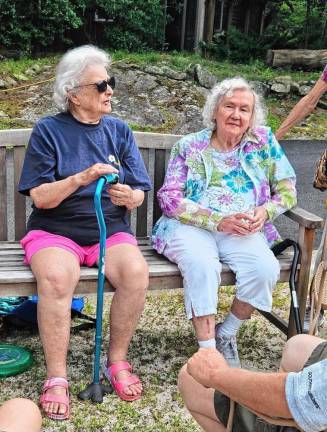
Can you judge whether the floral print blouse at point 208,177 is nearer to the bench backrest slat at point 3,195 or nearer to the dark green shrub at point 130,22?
the bench backrest slat at point 3,195

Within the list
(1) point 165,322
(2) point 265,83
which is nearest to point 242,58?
(2) point 265,83

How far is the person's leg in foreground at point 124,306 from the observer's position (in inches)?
114

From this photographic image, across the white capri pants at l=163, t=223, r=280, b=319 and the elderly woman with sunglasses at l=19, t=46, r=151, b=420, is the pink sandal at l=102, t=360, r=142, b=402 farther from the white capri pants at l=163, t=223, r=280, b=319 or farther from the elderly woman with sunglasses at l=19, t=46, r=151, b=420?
the white capri pants at l=163, t=223, r=280, b=319

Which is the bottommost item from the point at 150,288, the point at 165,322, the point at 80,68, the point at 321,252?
the point at 165,322

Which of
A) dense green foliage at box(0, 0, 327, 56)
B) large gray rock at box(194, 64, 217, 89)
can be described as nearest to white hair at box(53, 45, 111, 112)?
large gray rock at box(194, 64, 217, 89)

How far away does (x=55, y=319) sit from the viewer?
2.77 meters

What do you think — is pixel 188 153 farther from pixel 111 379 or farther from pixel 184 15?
pixel 184 15

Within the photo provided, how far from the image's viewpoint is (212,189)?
332cm

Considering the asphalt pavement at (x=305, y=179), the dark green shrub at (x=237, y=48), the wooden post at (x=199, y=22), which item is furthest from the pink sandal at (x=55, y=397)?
the wooden post at (x=199, y=22)

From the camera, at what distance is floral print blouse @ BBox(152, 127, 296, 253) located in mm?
3285

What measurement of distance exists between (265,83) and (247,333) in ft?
33.6

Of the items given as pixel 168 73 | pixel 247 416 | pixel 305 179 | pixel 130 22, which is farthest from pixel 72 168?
pixel 130 22

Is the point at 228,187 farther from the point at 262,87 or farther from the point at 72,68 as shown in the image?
the point at 262,87

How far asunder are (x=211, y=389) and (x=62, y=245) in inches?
48.0
